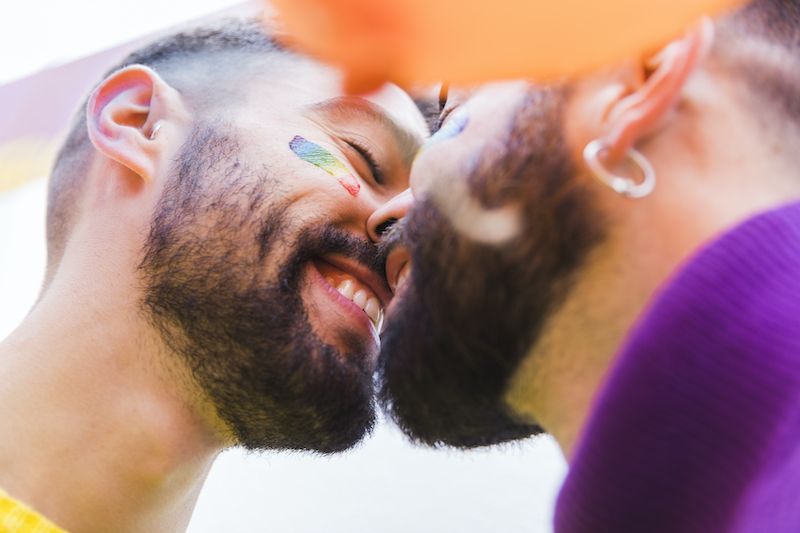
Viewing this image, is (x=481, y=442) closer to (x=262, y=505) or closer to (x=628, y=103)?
(x=628, y=103)

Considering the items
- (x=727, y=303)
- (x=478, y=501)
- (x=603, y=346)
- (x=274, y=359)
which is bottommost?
(x=478, y=501)

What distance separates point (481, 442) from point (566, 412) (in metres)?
0.16

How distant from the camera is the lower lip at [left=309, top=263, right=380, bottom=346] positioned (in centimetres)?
96

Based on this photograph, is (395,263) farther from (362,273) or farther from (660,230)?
(660,230)

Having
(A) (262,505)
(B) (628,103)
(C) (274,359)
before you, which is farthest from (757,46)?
(A) (262,505)

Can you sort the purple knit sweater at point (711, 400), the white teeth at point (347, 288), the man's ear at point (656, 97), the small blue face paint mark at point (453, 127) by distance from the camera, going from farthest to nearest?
the white teeth at point (347, 288) → the small blue face paint mark at point (453, 127) → the man's ear at point (656, 97) → the purple knit sweater at point (711, 400)

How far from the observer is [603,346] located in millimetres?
650

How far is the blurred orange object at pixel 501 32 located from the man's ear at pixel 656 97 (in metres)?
0.02

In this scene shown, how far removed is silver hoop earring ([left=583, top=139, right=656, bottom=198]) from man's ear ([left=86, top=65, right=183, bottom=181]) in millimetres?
620

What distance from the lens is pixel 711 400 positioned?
547 millimetres

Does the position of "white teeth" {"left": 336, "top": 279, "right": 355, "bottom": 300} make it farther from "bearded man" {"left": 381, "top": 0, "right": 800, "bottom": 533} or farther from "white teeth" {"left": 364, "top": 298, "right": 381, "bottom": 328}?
"bearded man" {"left": 381, "top": 0, "right": 800, "bottom": 533}

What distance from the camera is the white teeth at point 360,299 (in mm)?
993

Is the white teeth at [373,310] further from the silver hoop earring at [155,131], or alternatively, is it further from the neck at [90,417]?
the silver hoop earring at [155,131]

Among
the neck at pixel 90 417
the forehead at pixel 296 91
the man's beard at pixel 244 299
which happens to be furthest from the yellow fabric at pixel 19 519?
the forehead at pixel 296 91
